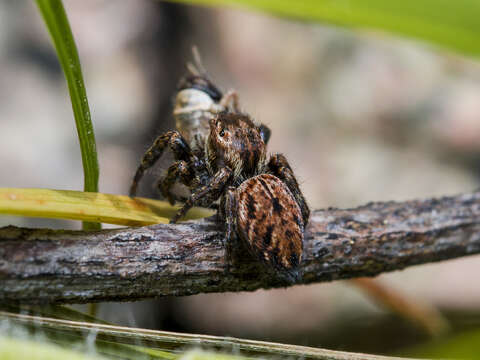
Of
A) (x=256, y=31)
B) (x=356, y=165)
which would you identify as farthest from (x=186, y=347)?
(x=256, y=31)

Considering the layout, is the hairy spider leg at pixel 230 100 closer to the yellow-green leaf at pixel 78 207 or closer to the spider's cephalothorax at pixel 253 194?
the spider's cephalothorax at pixel 253 194

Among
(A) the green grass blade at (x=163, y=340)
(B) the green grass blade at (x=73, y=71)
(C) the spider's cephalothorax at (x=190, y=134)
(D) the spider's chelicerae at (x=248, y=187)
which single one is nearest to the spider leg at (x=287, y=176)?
(D) the spider's chelicerae at (x=248, y=187)

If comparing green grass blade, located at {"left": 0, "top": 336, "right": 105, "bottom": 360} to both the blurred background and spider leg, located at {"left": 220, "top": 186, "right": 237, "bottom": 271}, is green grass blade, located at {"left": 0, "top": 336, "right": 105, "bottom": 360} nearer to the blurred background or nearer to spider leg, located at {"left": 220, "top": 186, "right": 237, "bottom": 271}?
spider leg, located at {"left": 220, "top": 186, "right": 237, "bottom": 271}

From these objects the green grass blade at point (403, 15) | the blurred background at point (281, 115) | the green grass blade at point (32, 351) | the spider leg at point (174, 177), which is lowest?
the green grass blade at point (32, 351)

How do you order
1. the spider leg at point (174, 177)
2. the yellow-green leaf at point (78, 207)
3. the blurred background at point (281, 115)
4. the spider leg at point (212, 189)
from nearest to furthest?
the yellow-green leaf at point (78, 207)
the spider leg at point (212, 189)
the spider leg at point (174, 177)
the blurred background at point (281, 115)

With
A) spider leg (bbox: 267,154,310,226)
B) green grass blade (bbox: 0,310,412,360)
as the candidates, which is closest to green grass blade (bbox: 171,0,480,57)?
spider leg (bbox: 267,154,310,226)

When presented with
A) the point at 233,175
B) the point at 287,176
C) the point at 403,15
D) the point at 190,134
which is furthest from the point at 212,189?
the point at 403,15
